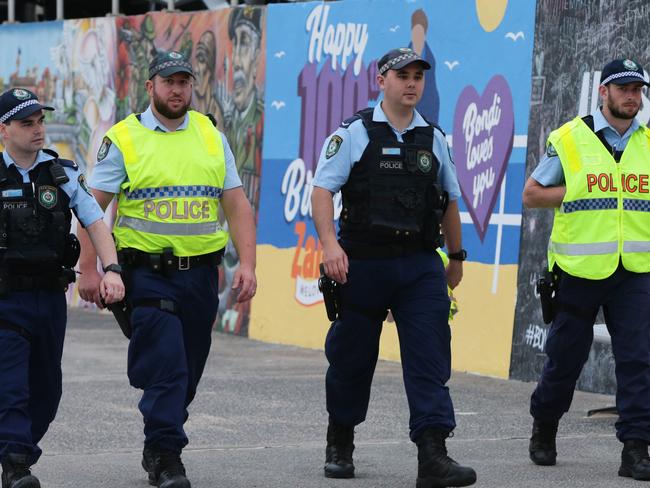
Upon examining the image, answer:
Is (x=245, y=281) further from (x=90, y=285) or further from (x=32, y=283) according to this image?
(x=32, y=283)

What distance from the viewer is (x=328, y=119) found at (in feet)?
45.5

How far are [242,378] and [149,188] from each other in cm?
488

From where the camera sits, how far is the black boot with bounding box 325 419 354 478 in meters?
7.82

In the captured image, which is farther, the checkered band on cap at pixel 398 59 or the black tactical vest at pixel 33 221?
the checkered band on cap at pixel 398 59

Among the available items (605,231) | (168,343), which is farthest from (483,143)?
(168,343)

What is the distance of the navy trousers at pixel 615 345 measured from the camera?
305 inches

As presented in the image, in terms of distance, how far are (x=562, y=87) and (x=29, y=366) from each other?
212 inches

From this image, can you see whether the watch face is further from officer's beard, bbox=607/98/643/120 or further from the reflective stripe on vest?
officer's beard, bbox=607/98/643/120

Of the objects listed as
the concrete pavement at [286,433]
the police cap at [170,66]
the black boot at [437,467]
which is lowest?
the concrete pavement at [286,433]

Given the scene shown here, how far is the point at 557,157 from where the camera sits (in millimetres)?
7961

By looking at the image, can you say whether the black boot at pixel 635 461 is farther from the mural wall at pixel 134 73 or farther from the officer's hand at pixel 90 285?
the mural wall at pixel 134 73

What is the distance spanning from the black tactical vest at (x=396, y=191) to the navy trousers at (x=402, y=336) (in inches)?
4.4

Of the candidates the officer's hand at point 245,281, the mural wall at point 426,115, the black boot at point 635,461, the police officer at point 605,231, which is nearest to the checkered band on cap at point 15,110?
the officer's hand at point 245,281

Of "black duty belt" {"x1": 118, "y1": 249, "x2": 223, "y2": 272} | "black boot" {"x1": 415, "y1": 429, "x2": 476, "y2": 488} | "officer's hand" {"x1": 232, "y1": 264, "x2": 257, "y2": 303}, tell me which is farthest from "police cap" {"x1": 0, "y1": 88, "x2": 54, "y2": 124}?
"black boot" {"x1": 415, "y1": 429, "x2": 476, "y2": 488}
